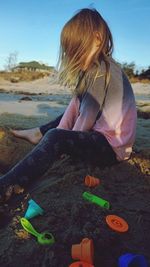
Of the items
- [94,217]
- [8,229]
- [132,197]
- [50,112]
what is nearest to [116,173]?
[132,197]

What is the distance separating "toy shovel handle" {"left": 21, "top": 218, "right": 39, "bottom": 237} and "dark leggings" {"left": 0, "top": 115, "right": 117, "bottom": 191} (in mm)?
274

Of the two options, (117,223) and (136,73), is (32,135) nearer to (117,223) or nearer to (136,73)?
(117,223)

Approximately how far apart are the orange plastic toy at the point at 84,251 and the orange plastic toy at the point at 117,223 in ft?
0.72

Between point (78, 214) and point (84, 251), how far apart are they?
0.37m

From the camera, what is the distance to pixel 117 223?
1804mm

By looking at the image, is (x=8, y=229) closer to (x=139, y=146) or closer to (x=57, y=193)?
(x=57, y=193)

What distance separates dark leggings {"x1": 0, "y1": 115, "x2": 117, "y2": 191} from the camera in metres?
2.08

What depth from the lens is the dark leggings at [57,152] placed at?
2078mm

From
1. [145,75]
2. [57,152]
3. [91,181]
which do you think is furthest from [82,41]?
[145,75]

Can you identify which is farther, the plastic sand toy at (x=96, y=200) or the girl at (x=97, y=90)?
the girl at (x=97, y=90)

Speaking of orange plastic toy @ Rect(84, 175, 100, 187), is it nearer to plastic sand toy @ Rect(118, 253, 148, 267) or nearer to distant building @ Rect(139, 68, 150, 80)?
plastic sand toy @ Rect(118, 253, 148, 267)

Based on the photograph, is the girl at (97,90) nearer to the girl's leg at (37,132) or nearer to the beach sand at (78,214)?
the beach sand at (78,214)

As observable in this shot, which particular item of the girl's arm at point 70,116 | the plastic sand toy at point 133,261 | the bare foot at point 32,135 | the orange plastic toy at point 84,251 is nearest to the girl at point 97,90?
the girl's arm at point 70,116

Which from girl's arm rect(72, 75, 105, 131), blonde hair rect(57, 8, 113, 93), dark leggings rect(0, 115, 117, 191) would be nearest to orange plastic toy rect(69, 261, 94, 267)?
dark leggings rect(0, 115, 117, 191)
